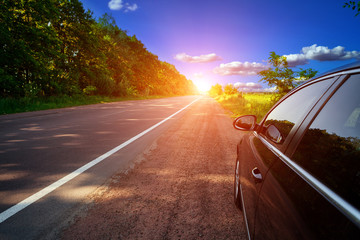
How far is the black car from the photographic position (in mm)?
749

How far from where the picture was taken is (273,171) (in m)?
1.32

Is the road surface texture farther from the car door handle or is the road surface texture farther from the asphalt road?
the car door handle

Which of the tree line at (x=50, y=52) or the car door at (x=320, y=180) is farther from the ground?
the tree line at (x=50, y=52)

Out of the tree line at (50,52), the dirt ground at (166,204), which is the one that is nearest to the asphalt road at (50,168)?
the dirt ground at (166,204)

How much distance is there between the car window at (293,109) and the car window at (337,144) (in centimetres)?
18

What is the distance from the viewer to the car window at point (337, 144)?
836 millimetres

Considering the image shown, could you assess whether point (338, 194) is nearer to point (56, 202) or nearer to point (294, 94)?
point (294, 94)

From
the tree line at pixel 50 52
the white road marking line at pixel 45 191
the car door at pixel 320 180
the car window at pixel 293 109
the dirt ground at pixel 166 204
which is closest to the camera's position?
the car door at pixel 320 180

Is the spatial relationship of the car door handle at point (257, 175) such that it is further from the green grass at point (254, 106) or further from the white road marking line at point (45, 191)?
the green grass at point (254, 106)

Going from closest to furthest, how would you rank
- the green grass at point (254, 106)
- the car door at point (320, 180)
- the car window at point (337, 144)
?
the car door at point (320, 180), the car window at point (337, 144), the green grass at point (254, 106)

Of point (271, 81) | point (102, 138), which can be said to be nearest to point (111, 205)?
point (102, 138)

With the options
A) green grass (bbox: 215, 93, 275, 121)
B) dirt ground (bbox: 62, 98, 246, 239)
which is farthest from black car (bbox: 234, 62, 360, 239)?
green grass (bbox: 215, 93, 275, 121)

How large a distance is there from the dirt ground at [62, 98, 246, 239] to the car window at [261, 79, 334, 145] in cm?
116

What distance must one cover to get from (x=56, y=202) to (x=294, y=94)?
10.2 ft
